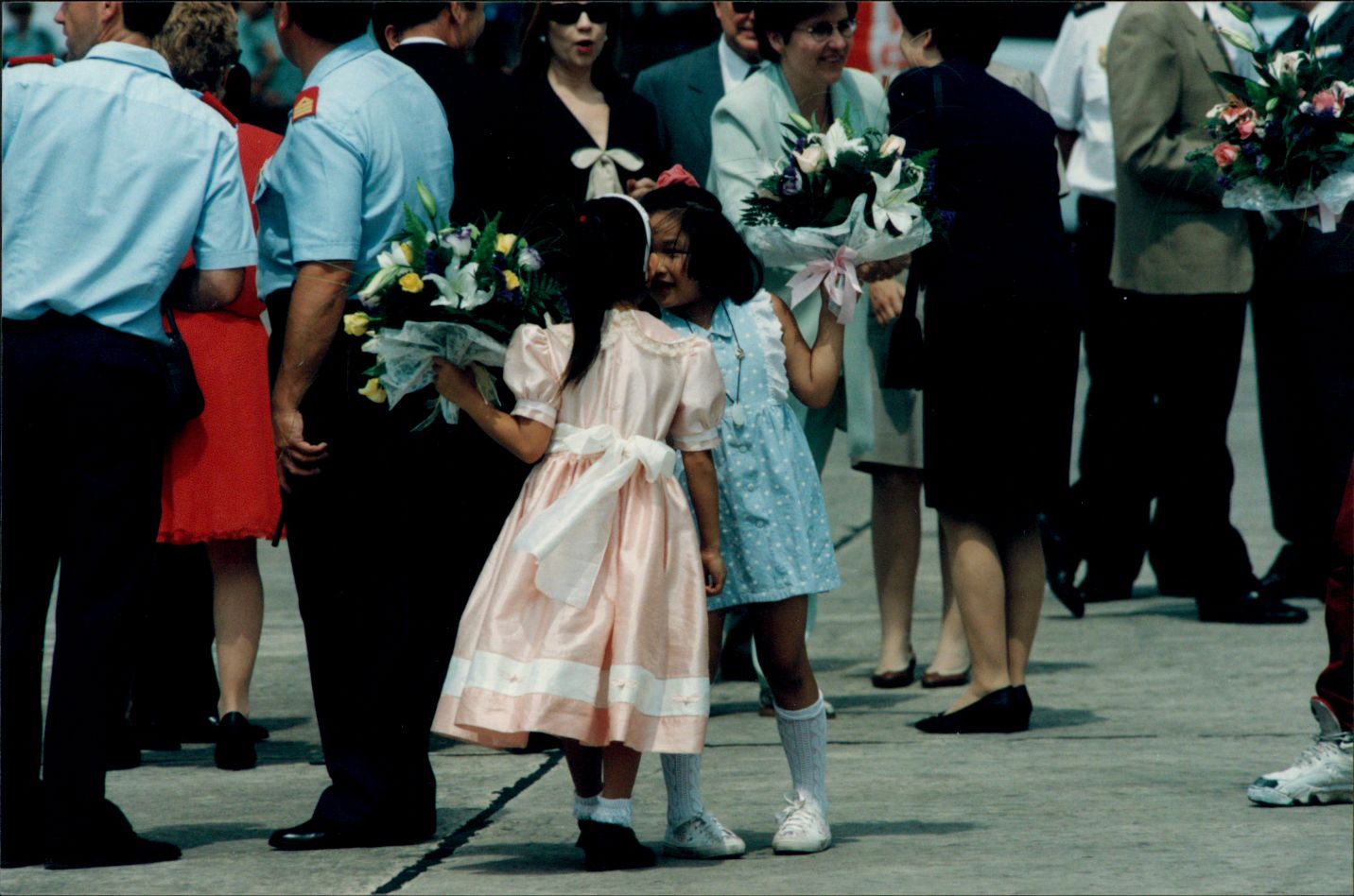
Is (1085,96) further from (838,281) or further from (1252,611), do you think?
(838,281)

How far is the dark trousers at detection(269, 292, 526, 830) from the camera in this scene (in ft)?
15.6

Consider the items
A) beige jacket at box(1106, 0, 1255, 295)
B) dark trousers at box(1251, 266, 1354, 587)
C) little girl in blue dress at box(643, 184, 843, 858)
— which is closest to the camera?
little girl in blue dress at box(643, 184, 843, 858)

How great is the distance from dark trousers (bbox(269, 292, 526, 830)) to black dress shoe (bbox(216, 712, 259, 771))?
0.90m

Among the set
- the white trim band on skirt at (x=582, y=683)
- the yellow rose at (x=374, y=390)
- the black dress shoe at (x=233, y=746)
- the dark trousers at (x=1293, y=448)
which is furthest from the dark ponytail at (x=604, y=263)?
the dark trousers at (x=1293, y=448)

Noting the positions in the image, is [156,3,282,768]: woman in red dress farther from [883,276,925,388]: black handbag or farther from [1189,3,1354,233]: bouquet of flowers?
[1189,3,1354,233]: bouquet of flowers

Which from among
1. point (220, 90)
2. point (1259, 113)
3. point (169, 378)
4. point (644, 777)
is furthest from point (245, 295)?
point (1259, 113)

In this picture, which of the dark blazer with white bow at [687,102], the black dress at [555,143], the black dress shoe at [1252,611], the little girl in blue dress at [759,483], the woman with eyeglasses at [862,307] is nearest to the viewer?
the little girl in blue dress at [759,483]

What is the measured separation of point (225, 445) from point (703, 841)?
1933mm

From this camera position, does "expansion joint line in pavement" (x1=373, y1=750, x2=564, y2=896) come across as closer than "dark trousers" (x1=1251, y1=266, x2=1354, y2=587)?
Yes

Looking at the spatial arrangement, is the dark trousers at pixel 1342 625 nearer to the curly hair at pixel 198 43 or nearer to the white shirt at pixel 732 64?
the white shirt at pixel 732 64

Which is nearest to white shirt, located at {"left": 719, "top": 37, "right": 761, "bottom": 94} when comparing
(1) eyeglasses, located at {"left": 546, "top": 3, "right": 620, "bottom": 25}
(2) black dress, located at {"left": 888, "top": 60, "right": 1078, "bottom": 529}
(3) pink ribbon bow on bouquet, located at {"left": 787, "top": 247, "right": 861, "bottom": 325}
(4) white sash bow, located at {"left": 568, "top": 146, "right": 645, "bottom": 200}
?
(1) eyeglasses, located at {"left": 546, "top": 3, "right": 620, "bottom": 25}

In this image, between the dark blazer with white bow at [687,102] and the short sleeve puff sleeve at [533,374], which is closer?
the short sleeve puff sleeve at [533,374]

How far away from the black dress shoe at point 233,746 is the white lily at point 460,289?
5.90 feet

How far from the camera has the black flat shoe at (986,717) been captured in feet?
19.2
